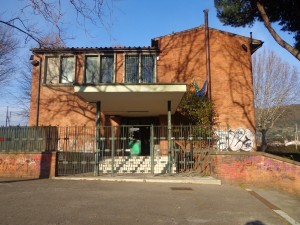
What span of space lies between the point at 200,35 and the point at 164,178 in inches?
437

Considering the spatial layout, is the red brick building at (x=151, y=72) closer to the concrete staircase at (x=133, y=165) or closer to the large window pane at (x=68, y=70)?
the large window pane at (x=68, y=70)

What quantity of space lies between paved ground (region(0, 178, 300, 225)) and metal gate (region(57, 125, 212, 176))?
2.01 metres

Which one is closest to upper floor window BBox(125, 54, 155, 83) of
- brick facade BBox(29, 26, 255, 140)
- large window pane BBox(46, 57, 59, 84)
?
brick facade BBox(29, 26, 255, 140)

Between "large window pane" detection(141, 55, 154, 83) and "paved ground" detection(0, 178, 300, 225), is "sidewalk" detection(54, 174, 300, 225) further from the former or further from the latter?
"large window pane" detection(141, 55, 154, 83)

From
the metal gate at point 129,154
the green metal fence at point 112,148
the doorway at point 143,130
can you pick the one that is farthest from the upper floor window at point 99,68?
the green metal fence at point 112,148

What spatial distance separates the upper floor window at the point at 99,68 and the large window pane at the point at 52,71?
195cm

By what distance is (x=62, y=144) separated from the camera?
45.3 feet

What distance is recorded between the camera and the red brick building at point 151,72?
18922mm

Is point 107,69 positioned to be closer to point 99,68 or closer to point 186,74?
point 99,68

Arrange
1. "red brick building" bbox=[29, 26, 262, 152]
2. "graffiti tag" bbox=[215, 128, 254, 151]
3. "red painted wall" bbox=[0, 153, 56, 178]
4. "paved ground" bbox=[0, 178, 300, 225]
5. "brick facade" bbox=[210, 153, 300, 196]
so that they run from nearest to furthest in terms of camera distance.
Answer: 1. "paved ground" bbox=[0, 178, 300, 225]
2. "brick facade" bbox=[210, 153, 300, 196]
3. "red painted wall" bbox=[0, 153, 56, 178]
4. "graffiti tag" bbox=[215, 128, 254, 151]
5. "red brick building" bbox=[29, 26, 262, 152]

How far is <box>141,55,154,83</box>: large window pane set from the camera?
63.9 feet

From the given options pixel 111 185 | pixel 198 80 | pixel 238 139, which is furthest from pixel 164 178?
pixel 198 80

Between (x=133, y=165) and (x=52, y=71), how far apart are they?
9.33 meters

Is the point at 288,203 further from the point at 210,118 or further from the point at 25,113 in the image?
the point at 25,113
